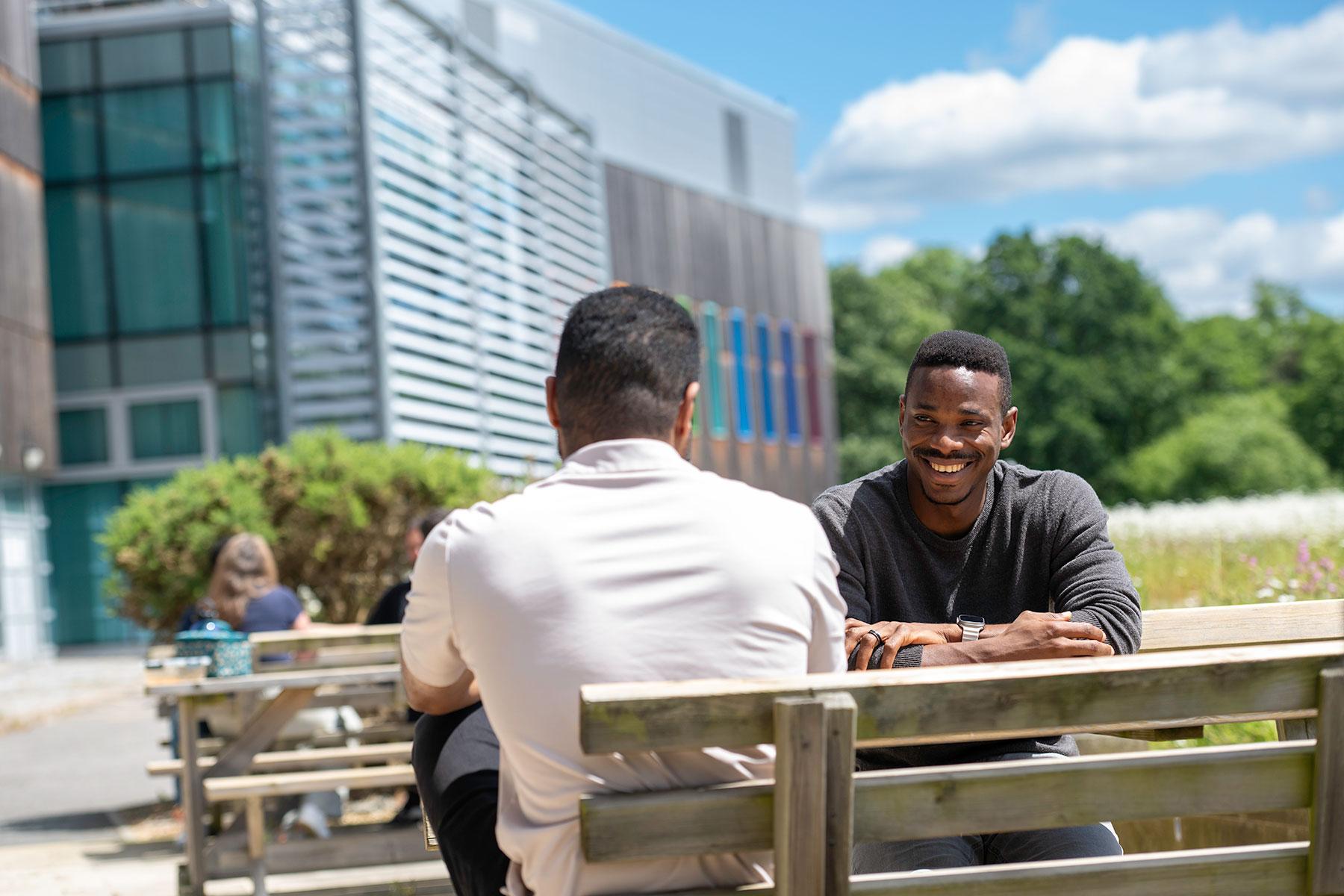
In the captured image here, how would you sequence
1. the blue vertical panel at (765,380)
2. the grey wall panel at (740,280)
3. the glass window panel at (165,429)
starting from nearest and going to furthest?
the glass window panel at (165,429)
the grey wall panel at (740,280)
the blue vertical panel at (765,380)

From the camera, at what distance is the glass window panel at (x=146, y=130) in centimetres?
2684

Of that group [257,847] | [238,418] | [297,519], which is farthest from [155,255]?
[257,847]

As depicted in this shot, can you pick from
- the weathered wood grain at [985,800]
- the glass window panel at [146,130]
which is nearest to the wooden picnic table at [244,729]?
the weathered wood grain at [985,800]

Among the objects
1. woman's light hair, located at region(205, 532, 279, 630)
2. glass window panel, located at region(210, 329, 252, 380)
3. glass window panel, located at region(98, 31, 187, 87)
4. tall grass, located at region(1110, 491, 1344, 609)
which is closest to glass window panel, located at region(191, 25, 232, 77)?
glass window panel, located at region(98, 31, 187, 87)

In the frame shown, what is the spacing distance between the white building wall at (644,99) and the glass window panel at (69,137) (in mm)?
12647

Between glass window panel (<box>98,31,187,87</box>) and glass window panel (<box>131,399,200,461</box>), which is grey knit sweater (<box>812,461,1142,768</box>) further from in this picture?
glass window panel (<box>98,31,187,87</box>)

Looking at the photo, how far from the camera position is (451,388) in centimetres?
2125

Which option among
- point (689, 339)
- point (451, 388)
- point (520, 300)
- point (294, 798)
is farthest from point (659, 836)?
point (520, 300)

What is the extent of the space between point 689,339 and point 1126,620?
131 cm

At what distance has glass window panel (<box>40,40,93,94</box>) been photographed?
27344 millimetres

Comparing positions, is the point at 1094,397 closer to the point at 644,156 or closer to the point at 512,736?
the point at 644,156

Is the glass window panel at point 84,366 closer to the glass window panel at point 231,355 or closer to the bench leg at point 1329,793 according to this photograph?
the glass window panel at point 231,355

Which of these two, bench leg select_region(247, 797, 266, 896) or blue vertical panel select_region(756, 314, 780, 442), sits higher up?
blue vertical panel select_region(756, 314, 780, 442)

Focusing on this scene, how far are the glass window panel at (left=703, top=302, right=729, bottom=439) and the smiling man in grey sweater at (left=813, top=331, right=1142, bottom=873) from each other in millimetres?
30733
